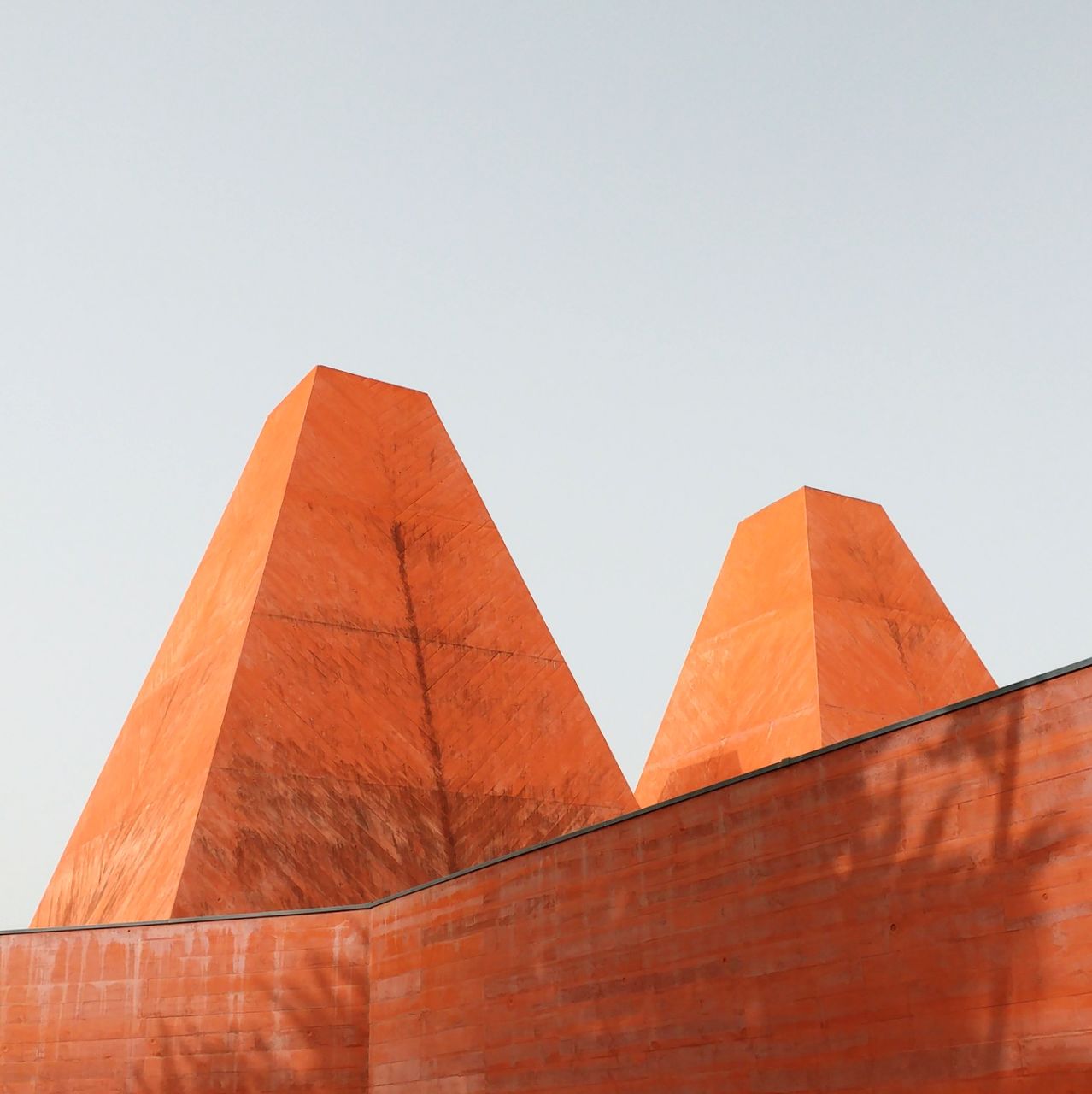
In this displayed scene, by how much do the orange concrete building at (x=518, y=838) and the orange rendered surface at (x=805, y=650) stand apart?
0.07 m

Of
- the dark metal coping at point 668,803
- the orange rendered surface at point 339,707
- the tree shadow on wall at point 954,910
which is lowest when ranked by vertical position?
the tree shadow on wall at point 954,910

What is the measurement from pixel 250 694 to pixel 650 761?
9857 mm

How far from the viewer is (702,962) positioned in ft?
30.7

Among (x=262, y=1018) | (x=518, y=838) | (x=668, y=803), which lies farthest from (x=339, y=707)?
(x=668, y=803)

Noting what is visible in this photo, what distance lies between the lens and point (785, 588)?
23.2m

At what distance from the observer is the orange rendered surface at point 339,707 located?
15312 mm

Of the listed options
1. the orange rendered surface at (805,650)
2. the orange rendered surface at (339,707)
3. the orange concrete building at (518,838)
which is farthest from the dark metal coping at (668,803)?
the orange rendered surface at (805,650)

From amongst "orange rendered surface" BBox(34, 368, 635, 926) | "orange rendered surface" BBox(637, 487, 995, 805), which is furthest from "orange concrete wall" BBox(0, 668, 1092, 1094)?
"orange rendered surface" BBox(637, 487, 995, 805)

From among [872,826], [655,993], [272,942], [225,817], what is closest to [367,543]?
[225,817]

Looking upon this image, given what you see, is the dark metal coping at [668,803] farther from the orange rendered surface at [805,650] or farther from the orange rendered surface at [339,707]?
the orange rendered surface at [805,650]

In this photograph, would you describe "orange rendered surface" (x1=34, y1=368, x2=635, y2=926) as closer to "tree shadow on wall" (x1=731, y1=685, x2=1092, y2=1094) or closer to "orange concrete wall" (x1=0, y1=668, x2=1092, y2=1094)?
"orange concrete wall" (x1=0, y1=668, x2=1092, y2=1094)

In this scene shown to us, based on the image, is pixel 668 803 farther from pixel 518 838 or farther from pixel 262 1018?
pixel 518 838

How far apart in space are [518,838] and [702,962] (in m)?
8.02

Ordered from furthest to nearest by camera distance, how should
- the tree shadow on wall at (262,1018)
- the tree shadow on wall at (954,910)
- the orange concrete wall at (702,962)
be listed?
the tree shadow on wall at (262,1018) < the orange concrete wall at (702,962) < the tree shadow on wall at (954,910)
